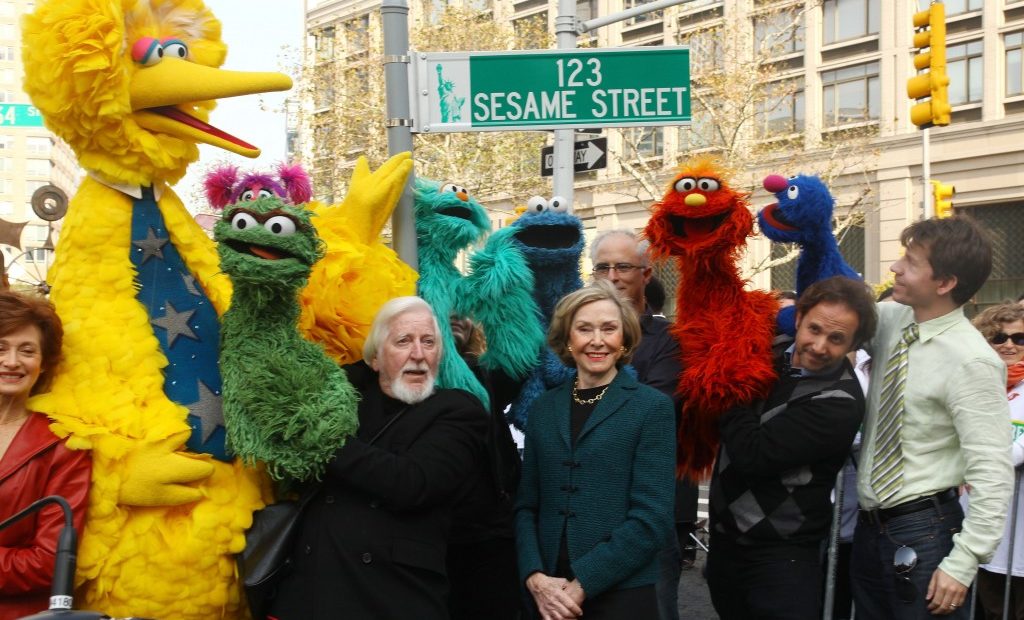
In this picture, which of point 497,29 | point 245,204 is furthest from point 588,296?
point 497,29

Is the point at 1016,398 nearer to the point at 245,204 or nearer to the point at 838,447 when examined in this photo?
the point at 838,447

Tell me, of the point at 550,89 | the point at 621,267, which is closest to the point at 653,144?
the point at 550,89

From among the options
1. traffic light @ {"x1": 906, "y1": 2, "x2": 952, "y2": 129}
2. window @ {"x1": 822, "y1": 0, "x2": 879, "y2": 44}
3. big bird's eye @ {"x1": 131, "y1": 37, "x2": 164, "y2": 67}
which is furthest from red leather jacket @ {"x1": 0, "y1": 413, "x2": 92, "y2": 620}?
window @ {"x1": 822, "y1": 0, "x2": 879, "y2": 44}

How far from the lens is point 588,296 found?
3381 millimetres

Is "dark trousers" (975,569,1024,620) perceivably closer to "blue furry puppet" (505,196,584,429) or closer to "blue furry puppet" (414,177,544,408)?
"blue furry puppet" (505,196,584,429)

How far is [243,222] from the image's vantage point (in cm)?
281

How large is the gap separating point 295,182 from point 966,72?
19853mm

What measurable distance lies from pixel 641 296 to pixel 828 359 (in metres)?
0.97

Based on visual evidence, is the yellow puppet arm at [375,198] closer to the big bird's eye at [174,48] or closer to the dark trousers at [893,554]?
the big bird's eye at [174,48]

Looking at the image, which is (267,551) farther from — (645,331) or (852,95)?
(852,95)

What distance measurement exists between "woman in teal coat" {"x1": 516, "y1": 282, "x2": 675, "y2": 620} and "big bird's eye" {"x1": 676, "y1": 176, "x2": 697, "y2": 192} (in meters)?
0.57

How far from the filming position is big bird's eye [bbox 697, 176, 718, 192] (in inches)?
143

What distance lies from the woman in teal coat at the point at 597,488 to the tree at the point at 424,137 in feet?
52.6

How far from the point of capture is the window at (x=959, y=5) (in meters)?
20.4
